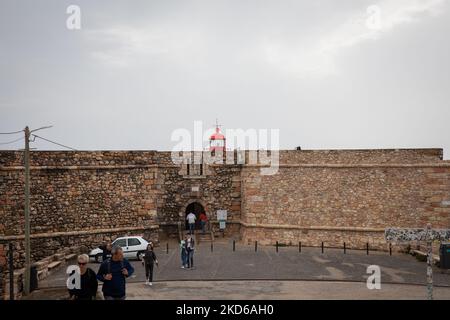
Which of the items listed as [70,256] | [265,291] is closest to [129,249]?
[70,256]

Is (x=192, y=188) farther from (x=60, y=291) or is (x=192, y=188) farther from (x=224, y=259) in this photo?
(x=60, y=291)

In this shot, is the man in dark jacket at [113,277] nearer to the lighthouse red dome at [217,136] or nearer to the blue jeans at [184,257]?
the blue jeans at [184,257]

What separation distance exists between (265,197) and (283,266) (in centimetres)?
621

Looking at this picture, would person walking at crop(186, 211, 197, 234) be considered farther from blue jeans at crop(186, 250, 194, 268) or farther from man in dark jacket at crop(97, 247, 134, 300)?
man in dark jacket at crop(97, 247, 134, 300)

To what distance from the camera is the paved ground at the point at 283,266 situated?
636 inches

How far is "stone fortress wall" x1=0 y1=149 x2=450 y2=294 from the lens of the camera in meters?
21.4

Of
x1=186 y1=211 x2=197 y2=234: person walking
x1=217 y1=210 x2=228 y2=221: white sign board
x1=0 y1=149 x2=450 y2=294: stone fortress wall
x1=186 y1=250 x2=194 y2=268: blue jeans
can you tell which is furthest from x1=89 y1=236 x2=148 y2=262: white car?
x1=217 y1=210 x2=228 y2=221: white sign board

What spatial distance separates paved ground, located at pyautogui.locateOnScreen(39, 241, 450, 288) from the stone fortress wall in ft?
4.90

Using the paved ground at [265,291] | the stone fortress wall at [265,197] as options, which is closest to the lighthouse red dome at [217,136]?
the stone fortress wall at [265,197]

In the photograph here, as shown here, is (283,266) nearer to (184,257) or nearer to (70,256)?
(184,257)

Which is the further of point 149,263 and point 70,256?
point 70,256

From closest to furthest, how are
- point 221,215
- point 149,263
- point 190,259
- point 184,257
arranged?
point 149,263 → point 184,257 → point 190,259 → point 221,215

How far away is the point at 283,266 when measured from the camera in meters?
18.1

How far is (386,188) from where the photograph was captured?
879 inches
